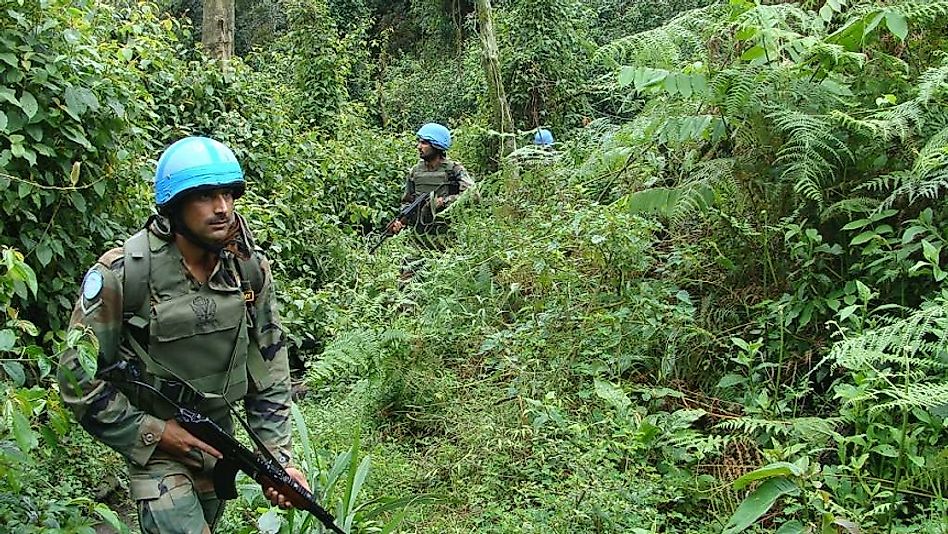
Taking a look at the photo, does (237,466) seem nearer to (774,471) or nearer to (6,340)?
(6,340)

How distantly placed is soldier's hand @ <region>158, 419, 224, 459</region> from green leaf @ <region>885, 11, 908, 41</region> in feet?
11.1

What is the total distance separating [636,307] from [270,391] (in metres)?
2.15

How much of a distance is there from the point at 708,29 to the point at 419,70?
1697cm

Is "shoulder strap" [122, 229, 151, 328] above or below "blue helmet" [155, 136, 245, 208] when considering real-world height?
below

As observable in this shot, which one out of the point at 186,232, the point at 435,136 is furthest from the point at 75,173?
the point at 435,136

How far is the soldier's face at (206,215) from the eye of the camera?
279 cm

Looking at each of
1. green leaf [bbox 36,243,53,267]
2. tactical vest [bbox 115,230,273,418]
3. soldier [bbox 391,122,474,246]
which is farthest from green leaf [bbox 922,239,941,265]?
soldier [bbox 391,122,474,246]

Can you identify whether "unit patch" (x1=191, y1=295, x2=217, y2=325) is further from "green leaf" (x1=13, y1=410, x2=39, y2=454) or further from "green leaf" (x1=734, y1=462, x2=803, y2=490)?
"green leaf" (x1=734, y1=462, x2=803, y2=490)

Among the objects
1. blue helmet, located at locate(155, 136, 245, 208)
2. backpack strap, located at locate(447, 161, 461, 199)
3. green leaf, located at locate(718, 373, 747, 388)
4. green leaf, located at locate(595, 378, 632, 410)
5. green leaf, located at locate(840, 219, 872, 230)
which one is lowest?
green leaf, located at locate(718, 373, 747, 388)

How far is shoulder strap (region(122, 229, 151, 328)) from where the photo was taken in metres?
2.74

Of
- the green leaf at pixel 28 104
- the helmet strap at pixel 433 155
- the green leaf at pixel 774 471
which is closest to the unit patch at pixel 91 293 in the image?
the green leaf at pixel 28 104

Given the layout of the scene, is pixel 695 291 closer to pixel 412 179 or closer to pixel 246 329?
pixel 246 329

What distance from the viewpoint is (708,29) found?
4.41 m

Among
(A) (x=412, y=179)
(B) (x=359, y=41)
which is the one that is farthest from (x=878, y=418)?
(B) (x=359, y=41)
